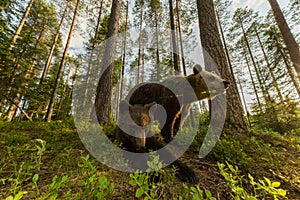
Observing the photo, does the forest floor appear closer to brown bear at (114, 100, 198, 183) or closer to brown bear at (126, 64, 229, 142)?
brown bear at (114, 100, 198, 183)

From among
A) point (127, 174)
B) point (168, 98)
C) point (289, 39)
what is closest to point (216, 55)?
point (168, 98)

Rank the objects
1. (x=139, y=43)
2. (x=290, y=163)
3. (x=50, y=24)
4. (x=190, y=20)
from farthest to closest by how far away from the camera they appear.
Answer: (x=139, y=43)
(x=50, y=24)
(x=190, y=20)
(x=290, y=163)

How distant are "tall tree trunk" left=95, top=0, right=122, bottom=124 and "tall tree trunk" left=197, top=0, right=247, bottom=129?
321 cm

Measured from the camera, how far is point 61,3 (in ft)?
38.4

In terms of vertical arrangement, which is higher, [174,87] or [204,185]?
[174,87]

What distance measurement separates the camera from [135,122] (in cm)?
224

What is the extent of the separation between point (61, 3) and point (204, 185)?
16.2 m

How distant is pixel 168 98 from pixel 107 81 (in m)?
3.07

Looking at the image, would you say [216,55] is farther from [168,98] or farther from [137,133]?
[137,133]

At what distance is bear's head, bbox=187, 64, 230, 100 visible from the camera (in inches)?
93.6

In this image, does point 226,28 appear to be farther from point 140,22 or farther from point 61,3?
point 61,3

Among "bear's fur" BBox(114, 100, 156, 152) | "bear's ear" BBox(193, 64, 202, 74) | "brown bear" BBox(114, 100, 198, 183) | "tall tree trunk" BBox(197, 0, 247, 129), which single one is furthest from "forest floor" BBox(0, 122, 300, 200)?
"bear's ear" BBox(193, 64, 202, 74)

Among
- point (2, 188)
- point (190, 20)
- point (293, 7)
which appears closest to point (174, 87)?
point (2, 188)

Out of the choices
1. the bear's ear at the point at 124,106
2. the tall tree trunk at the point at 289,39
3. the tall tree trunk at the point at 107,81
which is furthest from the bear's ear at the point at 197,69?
the tall tree trunk at the point at 289,39
